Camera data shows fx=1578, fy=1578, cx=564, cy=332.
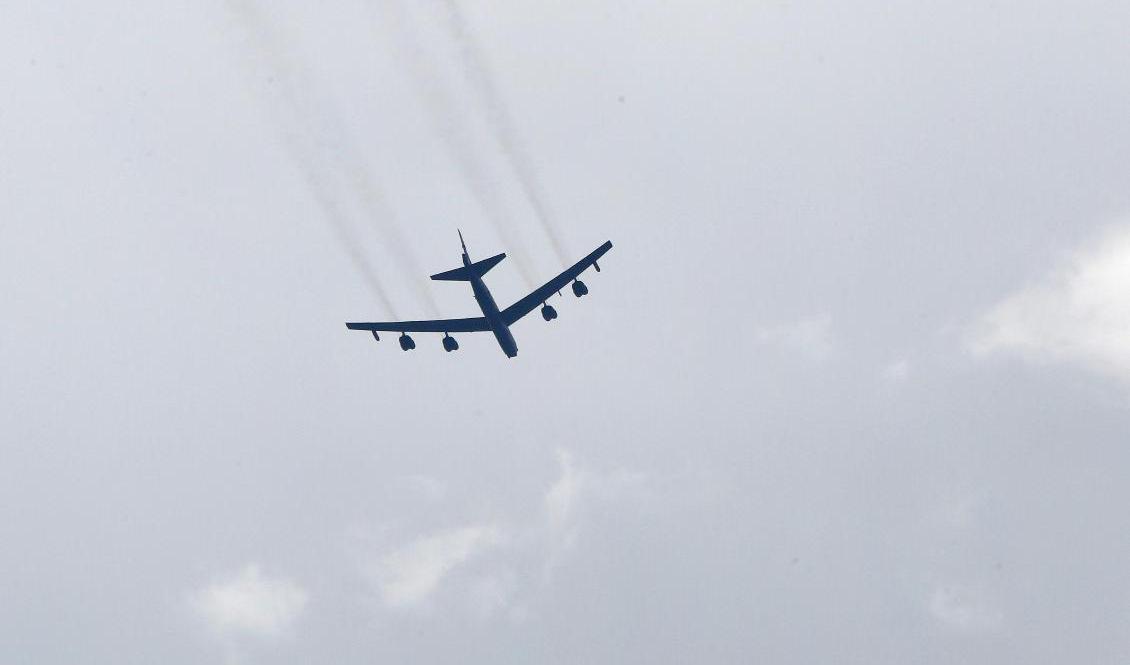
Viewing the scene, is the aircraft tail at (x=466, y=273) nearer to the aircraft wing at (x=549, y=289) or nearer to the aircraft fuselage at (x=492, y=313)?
the aircraft fuselage at (x=492, y=313)

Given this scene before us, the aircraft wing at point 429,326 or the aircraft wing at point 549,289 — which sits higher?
the aircraft wing at point 549,289

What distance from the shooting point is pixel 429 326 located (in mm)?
85500

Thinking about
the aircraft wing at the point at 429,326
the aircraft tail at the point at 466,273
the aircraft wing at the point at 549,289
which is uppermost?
the aircraft wing at the point at 549,289

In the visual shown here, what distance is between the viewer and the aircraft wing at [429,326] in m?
83.4

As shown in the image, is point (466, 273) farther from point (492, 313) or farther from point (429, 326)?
point (429, 326)

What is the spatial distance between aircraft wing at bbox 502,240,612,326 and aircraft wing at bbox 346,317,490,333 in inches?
62.1

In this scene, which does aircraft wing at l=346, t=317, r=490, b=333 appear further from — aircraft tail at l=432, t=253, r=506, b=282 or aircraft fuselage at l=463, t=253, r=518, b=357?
aircraft tail at l=432, t=253, r=506, b=282

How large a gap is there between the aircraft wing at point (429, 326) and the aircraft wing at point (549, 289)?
5.18 feet

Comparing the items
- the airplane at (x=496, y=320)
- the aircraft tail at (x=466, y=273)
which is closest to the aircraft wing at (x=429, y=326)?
the airplane at (x=496, y=320)

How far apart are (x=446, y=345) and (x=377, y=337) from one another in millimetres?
3768

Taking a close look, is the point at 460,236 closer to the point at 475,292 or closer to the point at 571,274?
the point at 475,292

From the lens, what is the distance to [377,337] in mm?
83375

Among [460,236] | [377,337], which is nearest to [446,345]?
[377,337]

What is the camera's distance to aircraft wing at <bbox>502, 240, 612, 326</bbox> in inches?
3265
